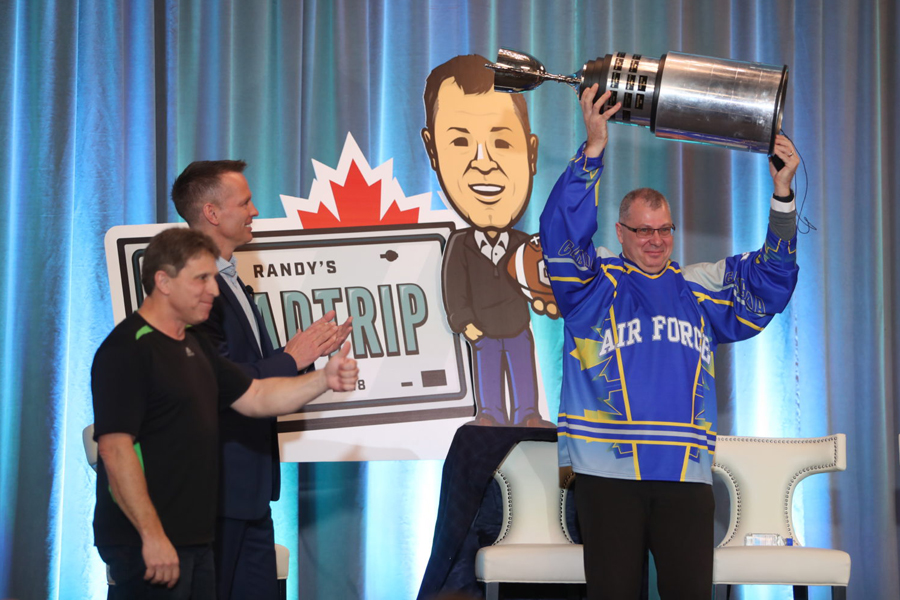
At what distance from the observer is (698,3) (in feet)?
12.3

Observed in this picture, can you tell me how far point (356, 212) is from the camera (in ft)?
11.1

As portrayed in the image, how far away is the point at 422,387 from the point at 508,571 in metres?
0.79

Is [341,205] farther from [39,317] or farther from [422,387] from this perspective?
[39,317]

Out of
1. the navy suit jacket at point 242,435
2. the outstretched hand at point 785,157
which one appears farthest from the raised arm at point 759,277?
the navy suit jacket at point 242,435

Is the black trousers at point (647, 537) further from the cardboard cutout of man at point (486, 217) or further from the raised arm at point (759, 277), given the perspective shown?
the cardboard cutout of man at point (486, 217)

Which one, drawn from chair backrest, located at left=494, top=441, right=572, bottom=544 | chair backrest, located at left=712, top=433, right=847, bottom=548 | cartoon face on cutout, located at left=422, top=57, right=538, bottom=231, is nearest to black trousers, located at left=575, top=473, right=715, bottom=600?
chair backrest, located at left=494, top=441, right=572, bottom=544

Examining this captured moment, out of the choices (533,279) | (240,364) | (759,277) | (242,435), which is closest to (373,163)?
(533,279)

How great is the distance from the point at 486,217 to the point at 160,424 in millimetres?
1825

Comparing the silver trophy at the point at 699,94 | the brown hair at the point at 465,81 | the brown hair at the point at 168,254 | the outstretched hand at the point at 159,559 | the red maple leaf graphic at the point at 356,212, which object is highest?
the brown hair at the point at 465,81

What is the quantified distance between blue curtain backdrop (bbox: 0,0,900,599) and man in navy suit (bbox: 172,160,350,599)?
3.20 ft

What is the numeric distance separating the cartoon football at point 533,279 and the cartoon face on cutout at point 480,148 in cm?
15

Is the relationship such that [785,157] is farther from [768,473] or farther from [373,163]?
[373,163]

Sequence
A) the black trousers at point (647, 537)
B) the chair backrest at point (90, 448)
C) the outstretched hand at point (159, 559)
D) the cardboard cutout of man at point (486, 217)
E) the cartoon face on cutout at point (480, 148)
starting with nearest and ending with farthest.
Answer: the outstretched hand at point (159, 559) → the black trousers at point (647, 537) → the chair backrest at point (90, 448) → the cardboard cutout of man at point (486, 217) → the cartoon face on cutout at point (480, 148)

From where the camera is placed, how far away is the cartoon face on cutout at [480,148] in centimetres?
342
